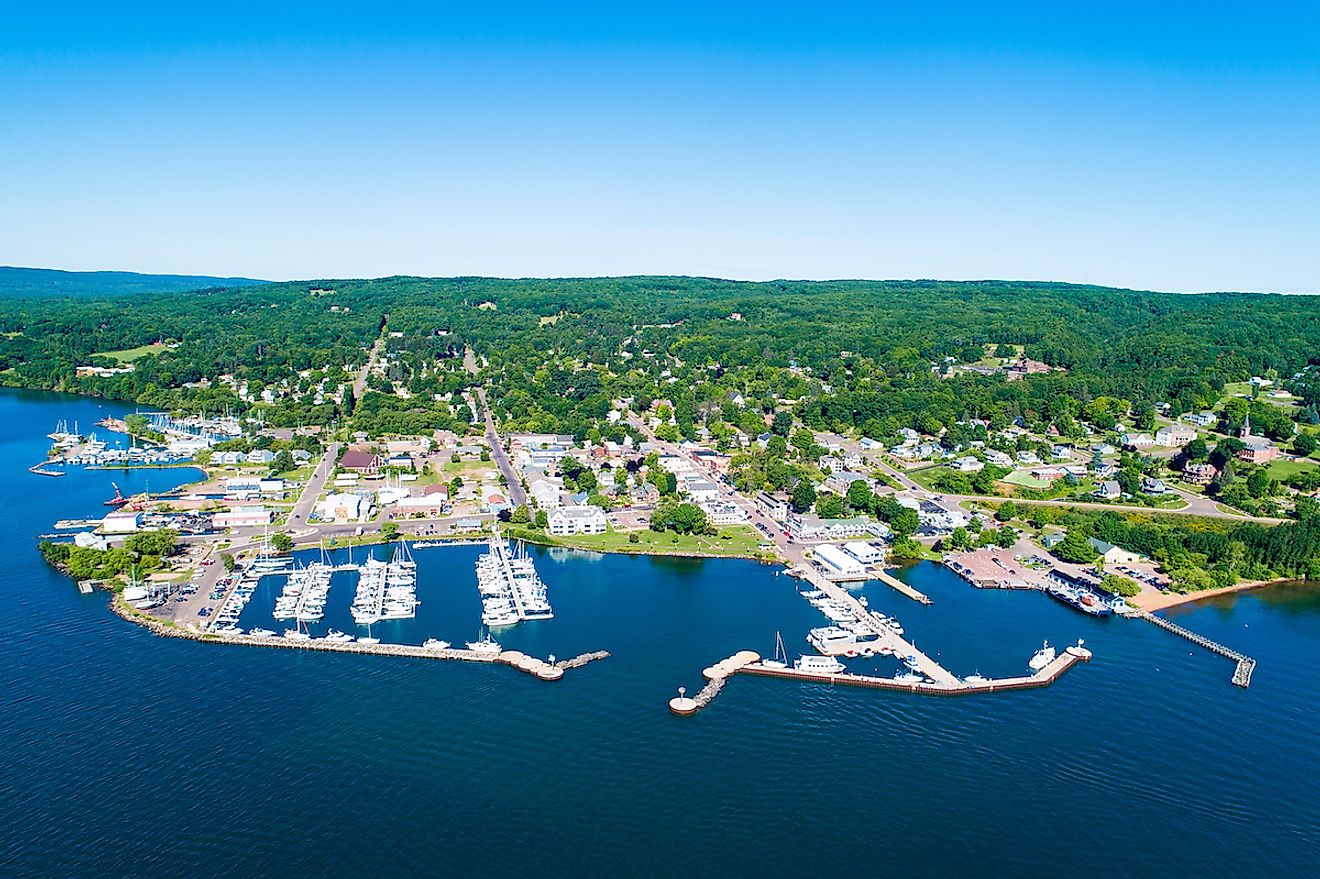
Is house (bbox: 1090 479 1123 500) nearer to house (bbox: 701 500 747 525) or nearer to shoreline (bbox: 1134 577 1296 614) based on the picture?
shoreline (bbox: 1134 577 1296 614)

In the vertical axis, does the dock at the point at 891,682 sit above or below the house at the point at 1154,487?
below

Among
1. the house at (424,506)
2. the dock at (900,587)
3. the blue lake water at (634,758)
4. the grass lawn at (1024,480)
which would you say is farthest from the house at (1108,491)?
the house at (424,506)

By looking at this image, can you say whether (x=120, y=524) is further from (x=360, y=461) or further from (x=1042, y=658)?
(x=1042, y=658)

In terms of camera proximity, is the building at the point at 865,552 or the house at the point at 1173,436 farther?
the house at the point at 1173,436

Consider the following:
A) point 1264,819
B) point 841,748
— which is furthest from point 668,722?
point 1264,819

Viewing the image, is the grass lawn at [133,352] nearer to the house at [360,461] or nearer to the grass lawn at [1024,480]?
the house at [360,461]

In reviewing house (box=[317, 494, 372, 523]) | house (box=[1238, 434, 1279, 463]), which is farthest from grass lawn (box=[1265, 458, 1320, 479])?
house (box=[317, 494, 372, 523])

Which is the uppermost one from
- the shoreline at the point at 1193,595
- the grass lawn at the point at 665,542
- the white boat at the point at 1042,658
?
the grass lawn at the point at 665,542
